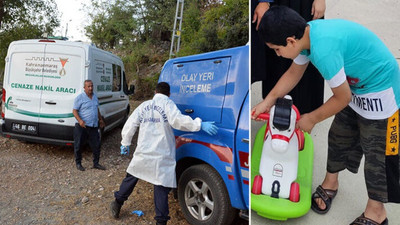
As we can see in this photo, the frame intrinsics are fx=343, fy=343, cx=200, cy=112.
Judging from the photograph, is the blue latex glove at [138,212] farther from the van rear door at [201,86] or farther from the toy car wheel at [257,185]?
the toy car wheel at [257,185]

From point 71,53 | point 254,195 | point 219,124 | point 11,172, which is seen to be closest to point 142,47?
point 71,53

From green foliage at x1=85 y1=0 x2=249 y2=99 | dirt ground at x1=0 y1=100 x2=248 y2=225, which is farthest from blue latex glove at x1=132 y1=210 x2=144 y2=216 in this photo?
green foliage at x1=85 y1=0 x2=249 y2=99

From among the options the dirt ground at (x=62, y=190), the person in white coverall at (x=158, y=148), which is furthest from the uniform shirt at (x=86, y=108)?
the person in white coverall at (x=158, y=148)

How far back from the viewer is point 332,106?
1.38 m

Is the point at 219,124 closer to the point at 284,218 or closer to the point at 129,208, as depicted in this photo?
the point at 284,218

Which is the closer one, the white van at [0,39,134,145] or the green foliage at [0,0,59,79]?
the white van at [0,39,134,145]

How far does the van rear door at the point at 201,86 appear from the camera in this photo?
254cm

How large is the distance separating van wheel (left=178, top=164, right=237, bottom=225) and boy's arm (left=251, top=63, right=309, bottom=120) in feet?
3.76

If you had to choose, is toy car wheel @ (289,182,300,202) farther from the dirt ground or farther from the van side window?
the van side window

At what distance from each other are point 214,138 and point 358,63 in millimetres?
1317

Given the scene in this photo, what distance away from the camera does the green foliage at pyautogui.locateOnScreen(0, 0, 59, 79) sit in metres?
10.7

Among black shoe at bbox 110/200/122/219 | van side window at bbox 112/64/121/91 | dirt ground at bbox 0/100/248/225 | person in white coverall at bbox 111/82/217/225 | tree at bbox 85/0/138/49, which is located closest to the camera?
person in white coverall at bbox 111/82/217/225

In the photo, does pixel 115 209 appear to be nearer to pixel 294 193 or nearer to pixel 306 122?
pixel 294 193

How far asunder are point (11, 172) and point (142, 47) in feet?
30.0
